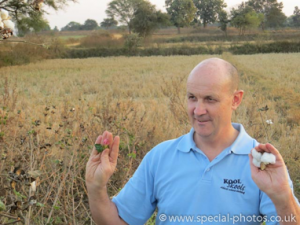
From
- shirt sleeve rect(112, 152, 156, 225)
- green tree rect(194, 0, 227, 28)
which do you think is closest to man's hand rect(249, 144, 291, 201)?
shirt sleeve rect(112, 152, 156, 225)

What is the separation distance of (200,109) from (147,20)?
59.5 m

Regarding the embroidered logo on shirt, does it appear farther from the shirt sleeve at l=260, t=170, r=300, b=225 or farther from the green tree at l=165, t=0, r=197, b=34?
the green tree at l=165, t=0, r=197, b=34

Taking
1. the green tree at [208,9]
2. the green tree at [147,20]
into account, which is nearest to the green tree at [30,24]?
the green tree at [147,20]

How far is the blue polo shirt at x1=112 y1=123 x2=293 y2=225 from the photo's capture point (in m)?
1.82

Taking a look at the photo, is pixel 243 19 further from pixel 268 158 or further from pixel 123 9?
pixel 268 158

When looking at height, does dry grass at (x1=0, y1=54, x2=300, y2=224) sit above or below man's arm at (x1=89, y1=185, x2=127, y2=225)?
below

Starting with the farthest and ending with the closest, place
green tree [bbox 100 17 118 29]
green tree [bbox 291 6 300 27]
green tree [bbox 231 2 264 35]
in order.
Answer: green tree [bbox 291 6 300 27]
green tree [bbox 100 17 118 29]
green tree [bbox 231 2 264 35]

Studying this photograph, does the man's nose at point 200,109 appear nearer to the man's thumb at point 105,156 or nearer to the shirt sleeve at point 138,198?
the shirt sleeve at point 138,198

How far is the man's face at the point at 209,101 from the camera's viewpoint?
1.98 metres

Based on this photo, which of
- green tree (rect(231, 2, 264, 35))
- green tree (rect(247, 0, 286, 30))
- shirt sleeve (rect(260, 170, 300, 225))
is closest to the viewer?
shirt sleeve (rect(260, 170, 300, 225))

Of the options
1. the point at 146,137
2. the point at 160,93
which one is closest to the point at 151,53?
the point at 160,93

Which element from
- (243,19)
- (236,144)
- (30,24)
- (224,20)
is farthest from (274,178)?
(224,20)

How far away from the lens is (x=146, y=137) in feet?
16.7

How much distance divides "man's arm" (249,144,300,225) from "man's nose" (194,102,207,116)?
43cm
